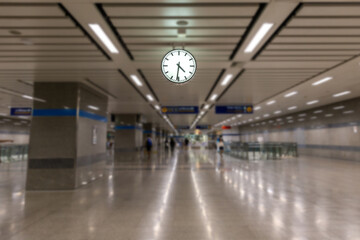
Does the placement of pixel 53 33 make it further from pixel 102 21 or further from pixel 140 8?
pixel 140 8

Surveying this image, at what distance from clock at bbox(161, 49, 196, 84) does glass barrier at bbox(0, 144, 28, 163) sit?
14780mm

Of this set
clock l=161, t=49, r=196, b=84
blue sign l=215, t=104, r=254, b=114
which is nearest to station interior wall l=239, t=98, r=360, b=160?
blue sign l=215, t=104, r=254, b=114

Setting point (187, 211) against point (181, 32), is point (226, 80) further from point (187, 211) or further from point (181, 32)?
point (187, 211)

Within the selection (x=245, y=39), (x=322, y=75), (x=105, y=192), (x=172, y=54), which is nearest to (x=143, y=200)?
(x=105, y=192)

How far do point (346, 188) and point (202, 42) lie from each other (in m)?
6.23

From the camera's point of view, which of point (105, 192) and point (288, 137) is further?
point (288, 137)

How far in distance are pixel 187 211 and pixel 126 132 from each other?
1395cm

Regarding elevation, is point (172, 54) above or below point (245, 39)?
below

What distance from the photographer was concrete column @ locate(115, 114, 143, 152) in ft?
58.0

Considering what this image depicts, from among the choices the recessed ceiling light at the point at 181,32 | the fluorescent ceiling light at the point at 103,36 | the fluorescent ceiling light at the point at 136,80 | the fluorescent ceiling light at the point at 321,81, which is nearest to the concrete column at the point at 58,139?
the fluorescent ceiling light at the point at 136,80

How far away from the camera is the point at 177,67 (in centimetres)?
452

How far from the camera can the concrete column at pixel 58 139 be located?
7.09 meters

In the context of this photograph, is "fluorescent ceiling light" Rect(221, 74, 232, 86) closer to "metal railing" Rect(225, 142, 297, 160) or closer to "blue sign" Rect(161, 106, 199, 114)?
"blue sign" Rect(161, 106, 199, 114)

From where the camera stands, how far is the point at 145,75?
7.42 metres
